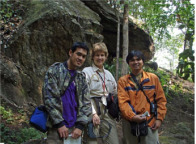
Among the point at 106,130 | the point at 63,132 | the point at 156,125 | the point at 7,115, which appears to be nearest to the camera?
the point at 63,132

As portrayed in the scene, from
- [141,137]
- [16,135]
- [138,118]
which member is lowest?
[16,135]

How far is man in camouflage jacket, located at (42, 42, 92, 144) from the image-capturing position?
2213 millimetres

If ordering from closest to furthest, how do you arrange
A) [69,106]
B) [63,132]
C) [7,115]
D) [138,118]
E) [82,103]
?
[63,132], [69,106], [82,103], [138,118], [7,115]

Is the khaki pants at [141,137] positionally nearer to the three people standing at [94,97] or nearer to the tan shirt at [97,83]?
the three people standing at [94,97]

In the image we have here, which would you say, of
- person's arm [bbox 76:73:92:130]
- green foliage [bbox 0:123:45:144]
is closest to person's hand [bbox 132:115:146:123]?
person's arm [bbox 76:73:92:130]

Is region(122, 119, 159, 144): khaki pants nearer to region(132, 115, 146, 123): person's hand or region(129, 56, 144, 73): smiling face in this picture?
region(132, 115, 146, 123): person's hand

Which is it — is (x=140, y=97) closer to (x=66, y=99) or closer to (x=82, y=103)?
(x=82, y=103)

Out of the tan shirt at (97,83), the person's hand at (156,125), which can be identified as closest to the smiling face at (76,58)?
the tan shirt at (97,83)

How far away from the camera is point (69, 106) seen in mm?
2369

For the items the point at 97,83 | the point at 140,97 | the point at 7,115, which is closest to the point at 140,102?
the point at 140,97

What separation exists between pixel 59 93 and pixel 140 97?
128 centimetres

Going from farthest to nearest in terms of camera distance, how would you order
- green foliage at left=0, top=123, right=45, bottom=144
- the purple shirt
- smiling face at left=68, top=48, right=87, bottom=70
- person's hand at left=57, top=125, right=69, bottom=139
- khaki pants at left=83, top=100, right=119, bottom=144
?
1. green foliage at left=0, top=123, right=45, bottom=144
2. khaki pants at left=83, top=100, right=119, bottom=144
3. smiling face at left=68, top=48, right=87, bottom=70
4. the purple shirt
5. person's hand at left=57, top=125, right=69, bottom=139

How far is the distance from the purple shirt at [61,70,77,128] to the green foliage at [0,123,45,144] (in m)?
2.38

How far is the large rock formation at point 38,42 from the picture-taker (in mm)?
6009
